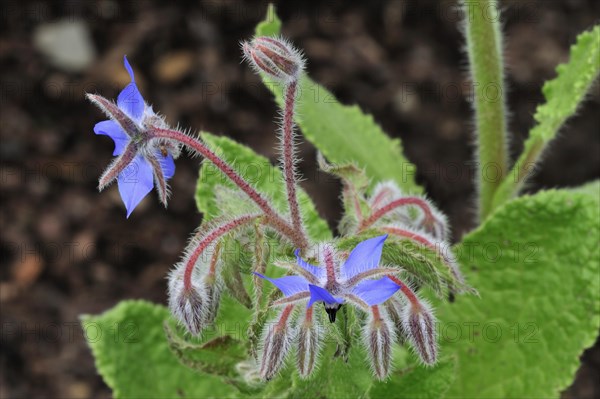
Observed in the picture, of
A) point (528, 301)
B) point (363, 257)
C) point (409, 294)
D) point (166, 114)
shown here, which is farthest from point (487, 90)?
point (166, 114)

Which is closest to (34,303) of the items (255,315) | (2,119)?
(2,119)

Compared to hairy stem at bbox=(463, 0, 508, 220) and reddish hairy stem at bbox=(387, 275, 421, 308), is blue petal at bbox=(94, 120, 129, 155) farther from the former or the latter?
hairy stem at bbox=(463, 0, 508, 220)

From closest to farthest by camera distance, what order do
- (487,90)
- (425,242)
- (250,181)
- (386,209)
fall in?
(425,242) < (386,209) < (250,181) < (487,90)

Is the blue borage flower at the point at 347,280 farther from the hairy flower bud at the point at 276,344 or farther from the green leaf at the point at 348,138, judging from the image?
the green leaf at the point at 348,138

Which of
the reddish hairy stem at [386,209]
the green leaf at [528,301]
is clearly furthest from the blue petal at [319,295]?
the green leaf at [528,301]

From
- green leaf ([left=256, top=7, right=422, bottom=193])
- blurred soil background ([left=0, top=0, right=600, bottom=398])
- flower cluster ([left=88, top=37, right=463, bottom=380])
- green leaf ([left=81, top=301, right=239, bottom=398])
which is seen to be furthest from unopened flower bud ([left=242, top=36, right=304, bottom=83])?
blurred soil background ([left=0, top=0, right=600, bottom=398])

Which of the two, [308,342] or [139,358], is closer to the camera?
[308,342]

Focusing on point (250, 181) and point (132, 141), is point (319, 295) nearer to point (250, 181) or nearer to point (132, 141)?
point (132, 141)

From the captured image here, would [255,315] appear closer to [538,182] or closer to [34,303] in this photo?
[34,303]
